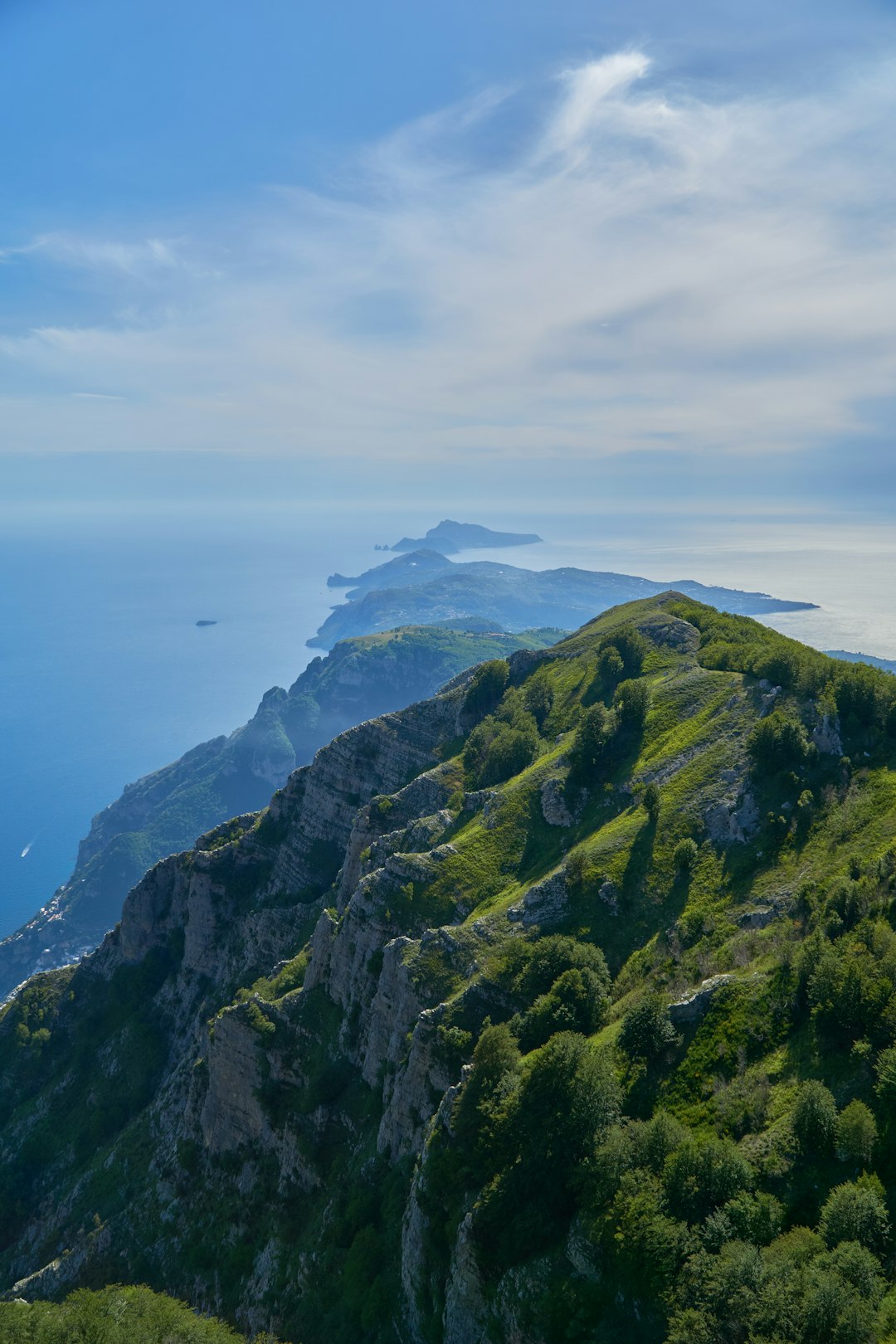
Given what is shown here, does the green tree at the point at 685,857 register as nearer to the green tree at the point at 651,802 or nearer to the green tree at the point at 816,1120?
the green tree at the point at 651,802

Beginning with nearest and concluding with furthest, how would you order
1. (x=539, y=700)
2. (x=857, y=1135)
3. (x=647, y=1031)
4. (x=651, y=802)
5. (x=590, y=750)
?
(x=857, y=1135), (x=647, y=1031), (x=651, y=802), (x=590, y=750), (x=539, y=700)

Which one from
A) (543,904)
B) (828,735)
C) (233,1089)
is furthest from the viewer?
(233,1089)

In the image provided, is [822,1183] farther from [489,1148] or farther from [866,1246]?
[489,1148]

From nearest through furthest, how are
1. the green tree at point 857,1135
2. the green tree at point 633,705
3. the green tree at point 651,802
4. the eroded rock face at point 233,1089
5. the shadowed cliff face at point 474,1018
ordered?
the green tree at point 857,1135 < the shadowed cliff face at point 474,1018 < the green tree at point 651,802 < the eroded rock face at point 233,1089 < the green tree at point 633,705

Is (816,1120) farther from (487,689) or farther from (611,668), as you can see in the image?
(487,689)

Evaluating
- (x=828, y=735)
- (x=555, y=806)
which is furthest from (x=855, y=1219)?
(x=555, y=806)

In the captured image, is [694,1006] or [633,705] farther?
[633,705]

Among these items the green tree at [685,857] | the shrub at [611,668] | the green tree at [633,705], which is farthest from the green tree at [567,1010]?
the shrub at [611,668]

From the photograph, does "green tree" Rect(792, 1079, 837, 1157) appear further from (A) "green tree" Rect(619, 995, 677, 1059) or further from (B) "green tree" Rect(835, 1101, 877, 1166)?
(A) "green tree" Rect(619, 995, 677, 1059)
